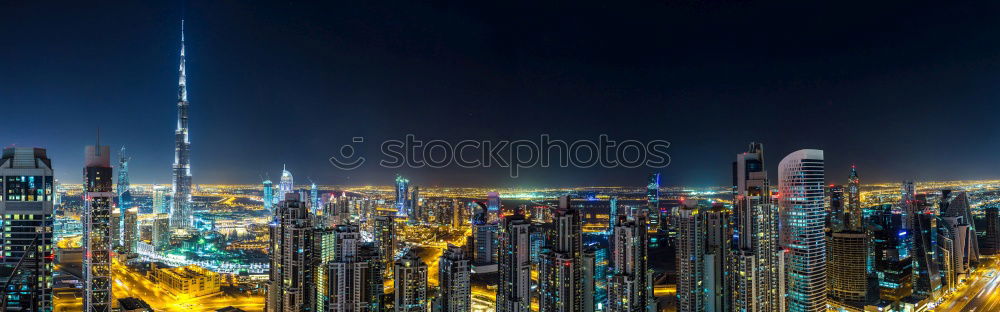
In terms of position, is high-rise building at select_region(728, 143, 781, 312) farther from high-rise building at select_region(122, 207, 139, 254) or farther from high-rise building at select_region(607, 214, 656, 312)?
high-rise building at select_region(122, 207, 139, 254)

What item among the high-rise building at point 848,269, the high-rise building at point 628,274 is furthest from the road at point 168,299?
the high-rise building at point 848,269

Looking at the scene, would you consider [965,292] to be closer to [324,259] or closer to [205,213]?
[324,259]

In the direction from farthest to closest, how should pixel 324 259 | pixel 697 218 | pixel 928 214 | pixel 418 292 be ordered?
pixel 928 214
pixel 697 218
pixel 324 259
pixel 418 292

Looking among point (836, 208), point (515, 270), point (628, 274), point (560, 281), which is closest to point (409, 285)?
point (515, 270)

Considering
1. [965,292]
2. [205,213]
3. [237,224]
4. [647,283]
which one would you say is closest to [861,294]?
[965,292]

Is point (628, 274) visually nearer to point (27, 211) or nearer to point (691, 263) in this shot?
point (691, 263)

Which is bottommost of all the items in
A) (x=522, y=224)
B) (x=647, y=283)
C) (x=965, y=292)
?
(x=965, y=292)

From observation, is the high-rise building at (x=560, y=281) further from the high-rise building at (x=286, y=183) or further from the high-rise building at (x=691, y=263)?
the high-rise building at (x=286, y=183)
